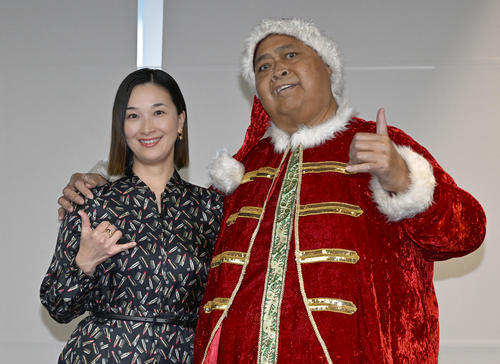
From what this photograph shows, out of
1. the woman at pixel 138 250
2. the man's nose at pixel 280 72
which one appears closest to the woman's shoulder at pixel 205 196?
the woman at pixel 138 250

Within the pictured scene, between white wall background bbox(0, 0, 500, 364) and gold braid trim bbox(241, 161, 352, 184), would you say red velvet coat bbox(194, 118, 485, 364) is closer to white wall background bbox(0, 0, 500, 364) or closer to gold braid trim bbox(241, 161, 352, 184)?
gold braid trim bbox(241, 161, 352, 184)

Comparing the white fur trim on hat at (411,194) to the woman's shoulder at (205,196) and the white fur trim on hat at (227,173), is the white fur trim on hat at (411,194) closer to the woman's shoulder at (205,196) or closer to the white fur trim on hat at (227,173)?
Answer: the white fur trim on hat at (227,173)

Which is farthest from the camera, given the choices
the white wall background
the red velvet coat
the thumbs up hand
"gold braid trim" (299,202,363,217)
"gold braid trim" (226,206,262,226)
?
the white wall background

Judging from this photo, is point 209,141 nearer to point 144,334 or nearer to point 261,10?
point 261,10

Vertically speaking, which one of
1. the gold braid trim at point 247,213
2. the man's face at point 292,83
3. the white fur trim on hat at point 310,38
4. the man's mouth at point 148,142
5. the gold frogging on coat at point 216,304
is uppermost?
the white fur trim on hat at point 310,38

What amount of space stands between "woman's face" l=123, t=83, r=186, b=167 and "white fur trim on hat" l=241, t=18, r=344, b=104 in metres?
0.36

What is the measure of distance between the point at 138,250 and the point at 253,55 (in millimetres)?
790

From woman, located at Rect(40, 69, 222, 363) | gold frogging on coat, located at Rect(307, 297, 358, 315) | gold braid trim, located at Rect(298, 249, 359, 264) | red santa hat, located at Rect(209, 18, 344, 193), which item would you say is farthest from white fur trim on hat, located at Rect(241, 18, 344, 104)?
gold frogging on coat, located at Rect(307, 297, 358, 315)

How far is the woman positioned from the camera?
1.87m

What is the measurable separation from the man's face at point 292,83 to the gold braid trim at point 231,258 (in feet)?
1.50

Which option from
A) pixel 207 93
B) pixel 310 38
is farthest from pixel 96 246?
pixel 207 93

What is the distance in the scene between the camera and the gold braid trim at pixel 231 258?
1.90 meters

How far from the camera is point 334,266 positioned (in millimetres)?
1767

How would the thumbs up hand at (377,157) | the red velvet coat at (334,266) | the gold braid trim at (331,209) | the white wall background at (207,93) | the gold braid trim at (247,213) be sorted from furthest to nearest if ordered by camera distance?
the white wall background at (207,93) → the gold braid trim at (247,213) → the gold braid trim at (331,209) → the red velvet coat at (334,266) → the thumbs up hand at (377,157)
